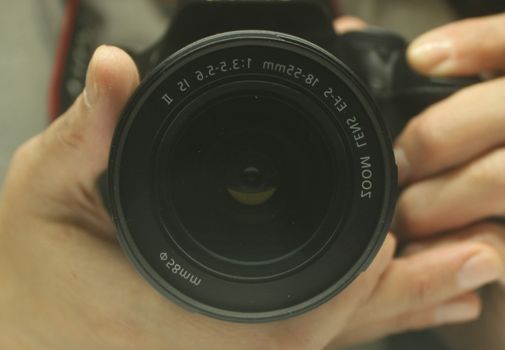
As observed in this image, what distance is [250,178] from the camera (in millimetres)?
516

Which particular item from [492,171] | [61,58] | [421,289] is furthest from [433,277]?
[61,58]

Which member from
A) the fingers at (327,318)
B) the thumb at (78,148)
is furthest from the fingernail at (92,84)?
the fingers at (327,318)

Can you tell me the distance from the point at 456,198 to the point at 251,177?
0.23 m

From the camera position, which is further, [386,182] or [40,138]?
[40,138]

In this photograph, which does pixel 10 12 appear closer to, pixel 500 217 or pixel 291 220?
pixel 291 220

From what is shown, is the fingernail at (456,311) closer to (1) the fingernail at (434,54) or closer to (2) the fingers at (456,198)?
(2) the fingers at (456,198)

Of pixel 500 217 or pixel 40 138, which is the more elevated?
pixel 40 138

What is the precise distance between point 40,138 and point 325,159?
0.85ft

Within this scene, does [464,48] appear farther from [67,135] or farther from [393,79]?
[67,135]

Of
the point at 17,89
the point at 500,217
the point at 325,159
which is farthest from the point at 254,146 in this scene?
the point at 17,89

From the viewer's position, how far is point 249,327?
531 millimetres

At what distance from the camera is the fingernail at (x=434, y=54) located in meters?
0.63

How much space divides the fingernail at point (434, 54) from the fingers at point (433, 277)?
0.18m

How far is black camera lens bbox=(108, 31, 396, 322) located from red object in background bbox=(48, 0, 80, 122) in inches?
14.6
